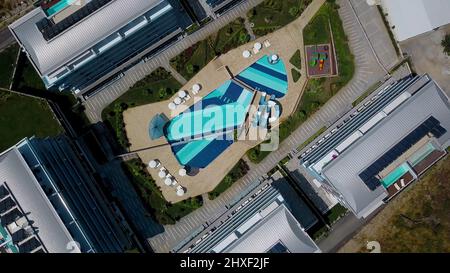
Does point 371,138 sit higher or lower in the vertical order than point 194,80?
lower

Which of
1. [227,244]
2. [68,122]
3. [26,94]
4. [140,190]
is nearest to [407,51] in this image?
[227,244]

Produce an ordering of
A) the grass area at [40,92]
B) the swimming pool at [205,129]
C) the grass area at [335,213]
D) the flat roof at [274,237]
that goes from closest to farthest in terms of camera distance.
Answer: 1. the flat roof at [274,237]
2. the grass area at [335,213]
3. the grass area at [40,92]
4. the swimming pool at [205,129]

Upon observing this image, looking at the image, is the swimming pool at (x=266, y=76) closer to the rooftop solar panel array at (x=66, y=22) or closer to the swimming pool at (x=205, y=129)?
the swimming pool at (x=205, y=129)

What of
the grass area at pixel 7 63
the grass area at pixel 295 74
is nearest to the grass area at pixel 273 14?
the grass area at pixel 295 74

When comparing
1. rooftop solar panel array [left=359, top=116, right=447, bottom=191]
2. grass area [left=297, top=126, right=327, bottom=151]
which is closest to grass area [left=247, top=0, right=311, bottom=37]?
grass area [left=297, top=126, right=327, bottom=151]

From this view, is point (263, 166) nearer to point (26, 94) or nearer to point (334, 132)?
point (334, 132)

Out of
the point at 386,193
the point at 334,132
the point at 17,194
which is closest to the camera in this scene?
the point at 17,194
